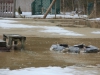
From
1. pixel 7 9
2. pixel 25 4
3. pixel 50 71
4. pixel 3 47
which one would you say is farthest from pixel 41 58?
pixel 25 4

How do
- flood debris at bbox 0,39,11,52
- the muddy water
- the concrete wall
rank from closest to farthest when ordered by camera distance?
1. the muddy water
2. flood debris at bbox 0,39,11,52
3. the concrete wall

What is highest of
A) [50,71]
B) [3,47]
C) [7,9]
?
[7,9]

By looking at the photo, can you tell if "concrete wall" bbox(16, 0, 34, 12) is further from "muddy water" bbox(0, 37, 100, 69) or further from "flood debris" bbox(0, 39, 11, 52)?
"flood debris" bbox(0, 39, 11, 52)

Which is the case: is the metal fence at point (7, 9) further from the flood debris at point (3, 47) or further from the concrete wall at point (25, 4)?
the flood debris at point (3, 47)

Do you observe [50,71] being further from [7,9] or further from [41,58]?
[7,9]

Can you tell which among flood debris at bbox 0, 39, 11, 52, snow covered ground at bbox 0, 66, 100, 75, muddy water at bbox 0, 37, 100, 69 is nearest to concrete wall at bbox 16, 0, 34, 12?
muddy water at bbox 0, 37, 100, 69

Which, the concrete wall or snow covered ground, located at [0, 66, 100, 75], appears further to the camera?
the concrete wall

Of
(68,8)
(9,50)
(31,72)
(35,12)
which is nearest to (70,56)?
(9,50)

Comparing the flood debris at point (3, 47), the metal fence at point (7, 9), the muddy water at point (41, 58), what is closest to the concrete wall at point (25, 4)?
the metal fence at point (7, 9)

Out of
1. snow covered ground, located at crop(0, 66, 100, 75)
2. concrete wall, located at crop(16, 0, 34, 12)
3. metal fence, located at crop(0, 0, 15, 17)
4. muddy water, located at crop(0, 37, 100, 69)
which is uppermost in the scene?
concrete wall, located at crop(16, 0, 34, 12)

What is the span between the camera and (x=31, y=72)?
843 cm

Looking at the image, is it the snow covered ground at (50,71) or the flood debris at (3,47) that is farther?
the flood debris at (3,47)

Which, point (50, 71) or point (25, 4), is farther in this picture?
point (25, 4)

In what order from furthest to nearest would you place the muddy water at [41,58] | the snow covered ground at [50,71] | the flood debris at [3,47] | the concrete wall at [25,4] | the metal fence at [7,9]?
the concrete wall at [25,4] → the metal fence at [7,9] → the flood debris at [3,47] → the muddy water at [41,58] → the snow covered ground at [50,71]
